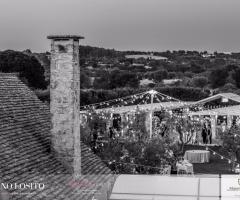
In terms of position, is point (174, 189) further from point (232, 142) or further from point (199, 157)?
point (199, 157)

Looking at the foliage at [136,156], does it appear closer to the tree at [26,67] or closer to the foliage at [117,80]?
the tree at [26,67]

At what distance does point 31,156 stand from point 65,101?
1.78 metres

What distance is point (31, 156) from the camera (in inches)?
453

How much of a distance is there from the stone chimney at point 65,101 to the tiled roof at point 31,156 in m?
0.32

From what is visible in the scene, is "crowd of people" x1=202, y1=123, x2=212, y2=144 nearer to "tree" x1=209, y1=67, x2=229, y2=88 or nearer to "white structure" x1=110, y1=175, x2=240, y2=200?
"white structure" x1=110, y1=175, x2=240, y2=200

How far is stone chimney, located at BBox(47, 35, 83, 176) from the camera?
40.8ft

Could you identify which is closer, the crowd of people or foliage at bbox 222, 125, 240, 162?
foliage at bbox 222, 125, 240, 162

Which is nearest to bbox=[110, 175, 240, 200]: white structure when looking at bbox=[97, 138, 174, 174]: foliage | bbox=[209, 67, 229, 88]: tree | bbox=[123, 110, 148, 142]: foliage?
bbox=[97, 138, 174, 174]: foliage

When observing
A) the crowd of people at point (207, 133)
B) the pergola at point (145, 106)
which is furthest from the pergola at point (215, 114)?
the pergola at point (145, 106)

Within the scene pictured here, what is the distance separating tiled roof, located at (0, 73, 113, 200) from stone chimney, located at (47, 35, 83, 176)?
32 centimetres

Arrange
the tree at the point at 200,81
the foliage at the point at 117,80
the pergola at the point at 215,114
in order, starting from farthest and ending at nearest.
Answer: the tree at the point at 200,81
the foliage at the point at 117,80
the pergola at the point at 215,114

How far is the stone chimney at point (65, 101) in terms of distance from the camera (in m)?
12.4

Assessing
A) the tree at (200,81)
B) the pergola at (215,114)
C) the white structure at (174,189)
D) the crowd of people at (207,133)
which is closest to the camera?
the white structure at (174,189)

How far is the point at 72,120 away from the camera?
493 inches
